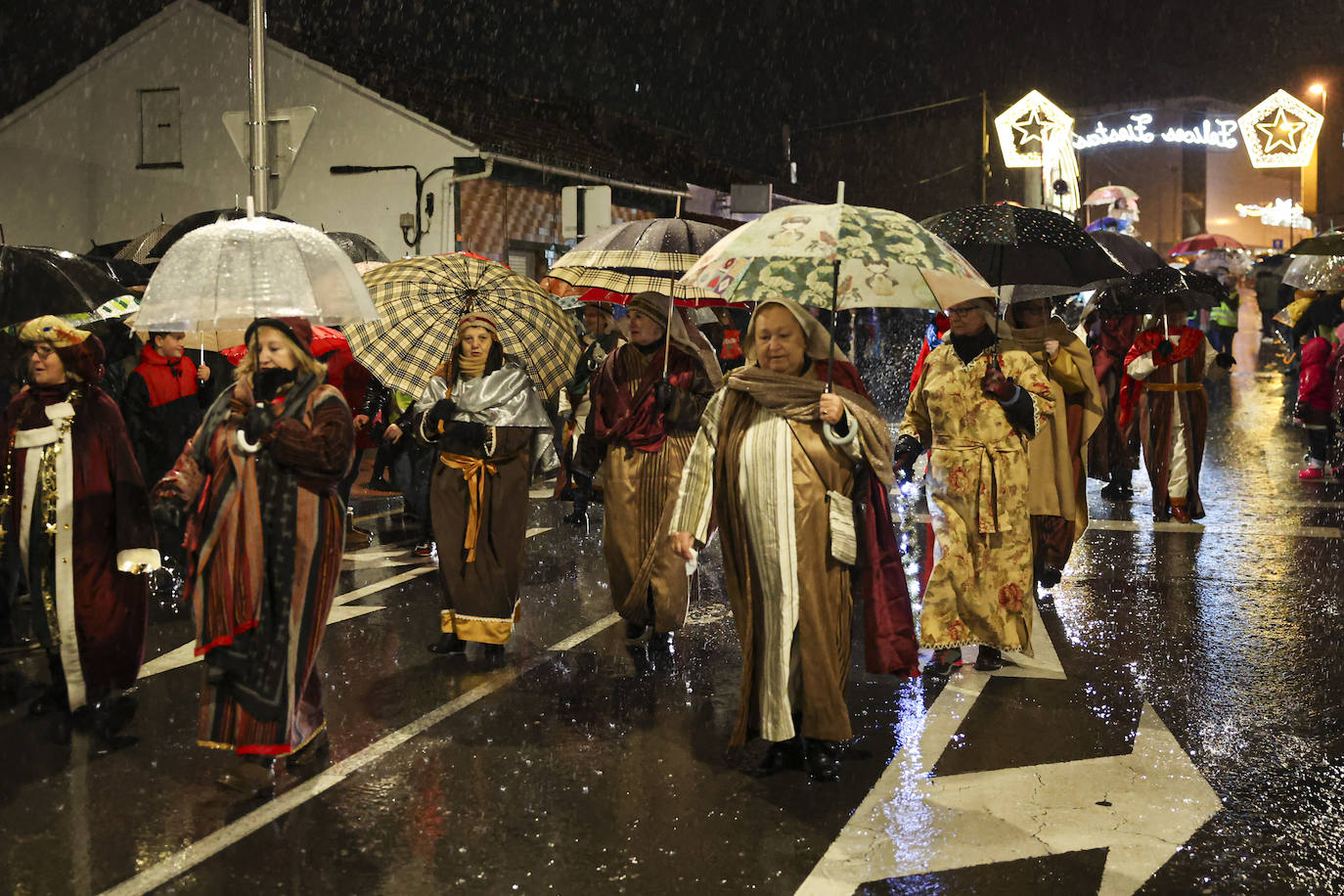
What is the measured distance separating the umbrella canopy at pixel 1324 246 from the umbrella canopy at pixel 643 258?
27.0ft

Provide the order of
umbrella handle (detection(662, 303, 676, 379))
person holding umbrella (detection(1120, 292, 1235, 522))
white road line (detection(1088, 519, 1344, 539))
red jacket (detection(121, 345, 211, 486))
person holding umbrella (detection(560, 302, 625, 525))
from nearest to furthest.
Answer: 1. umbrella handle (detection(662, 303, 676, 379))
2. red jacket (detection(121, 345, 211, 486))
3. person holding umbrella (detection(560, 302, 625, 525))
4. white road line (detection(1088, 519, 1344, 539))
5. person holding umbrella (detection(1120, 292, 1235, 522))

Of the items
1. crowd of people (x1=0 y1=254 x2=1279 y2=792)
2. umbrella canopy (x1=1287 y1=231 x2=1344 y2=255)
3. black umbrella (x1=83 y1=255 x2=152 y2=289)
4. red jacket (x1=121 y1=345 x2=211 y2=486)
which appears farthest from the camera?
umbrella canopy (x1=1287 y1=231 x2=1344 y2=255)

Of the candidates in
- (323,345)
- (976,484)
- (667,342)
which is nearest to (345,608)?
(323,345)

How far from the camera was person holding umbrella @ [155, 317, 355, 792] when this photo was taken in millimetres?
4918

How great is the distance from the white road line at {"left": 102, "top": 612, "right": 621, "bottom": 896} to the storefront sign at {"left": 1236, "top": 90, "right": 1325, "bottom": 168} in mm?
16564

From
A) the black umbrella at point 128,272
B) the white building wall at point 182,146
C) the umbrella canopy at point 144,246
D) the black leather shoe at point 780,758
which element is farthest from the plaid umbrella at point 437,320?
the white building wall at point 182,146

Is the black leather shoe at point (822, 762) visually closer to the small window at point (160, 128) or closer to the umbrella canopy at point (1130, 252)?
the umbrella canopy at point (1130, 252)

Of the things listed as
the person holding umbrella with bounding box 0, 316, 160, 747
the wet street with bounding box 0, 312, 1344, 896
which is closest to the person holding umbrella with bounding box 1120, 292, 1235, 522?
the wet street with bounding box 0, 312, 1344, 896

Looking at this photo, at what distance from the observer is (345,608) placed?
816 cm

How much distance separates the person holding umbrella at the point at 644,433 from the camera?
7254 mm

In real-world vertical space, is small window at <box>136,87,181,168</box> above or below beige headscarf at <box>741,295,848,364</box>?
above

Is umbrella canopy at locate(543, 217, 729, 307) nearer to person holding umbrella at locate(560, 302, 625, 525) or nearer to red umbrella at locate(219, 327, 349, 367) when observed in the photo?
person holding umbrella at locate(560, 302, 625, 525)

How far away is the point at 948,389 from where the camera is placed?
21.3ft

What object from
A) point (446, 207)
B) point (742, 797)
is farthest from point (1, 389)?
point (446, 207)
